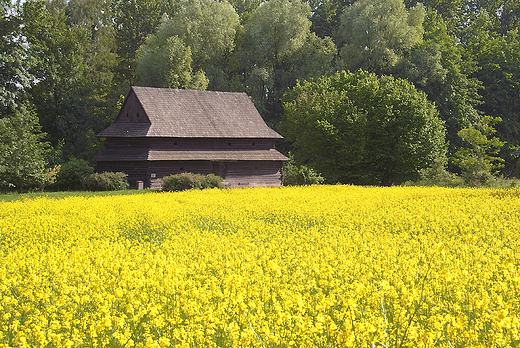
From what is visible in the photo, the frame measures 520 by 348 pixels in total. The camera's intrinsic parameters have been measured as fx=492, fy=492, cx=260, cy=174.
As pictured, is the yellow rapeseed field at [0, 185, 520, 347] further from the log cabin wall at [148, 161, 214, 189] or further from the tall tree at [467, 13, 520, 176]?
the tall tree at [467, 13, 520, 176]

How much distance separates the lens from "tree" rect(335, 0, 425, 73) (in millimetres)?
52031

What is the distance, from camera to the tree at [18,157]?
3134 cm

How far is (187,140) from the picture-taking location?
129 feet

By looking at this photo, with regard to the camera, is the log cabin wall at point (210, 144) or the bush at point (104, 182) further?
the log cabin wall at point (210, 144)

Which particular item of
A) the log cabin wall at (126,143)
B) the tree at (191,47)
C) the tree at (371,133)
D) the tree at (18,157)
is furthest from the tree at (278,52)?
the tree at (18,157)

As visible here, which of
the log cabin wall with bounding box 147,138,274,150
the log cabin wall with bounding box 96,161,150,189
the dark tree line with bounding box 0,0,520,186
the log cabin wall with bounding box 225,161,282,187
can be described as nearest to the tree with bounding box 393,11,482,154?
the dark tree line with bounding box 0,0,520,186

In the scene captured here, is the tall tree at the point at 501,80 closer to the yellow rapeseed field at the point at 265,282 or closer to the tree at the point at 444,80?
the tree at the point at 444,80

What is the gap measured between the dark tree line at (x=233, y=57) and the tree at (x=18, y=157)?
4513 mm

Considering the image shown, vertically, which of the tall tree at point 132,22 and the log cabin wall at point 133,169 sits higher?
the tall tree at point 132,22

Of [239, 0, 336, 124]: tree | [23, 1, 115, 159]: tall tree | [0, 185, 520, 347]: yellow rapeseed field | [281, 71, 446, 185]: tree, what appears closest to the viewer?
[0, 185, 520, 347]: yellow rapeseed field

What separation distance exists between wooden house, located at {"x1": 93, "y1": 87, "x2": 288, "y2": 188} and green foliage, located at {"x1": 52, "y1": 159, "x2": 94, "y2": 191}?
82.6 inches

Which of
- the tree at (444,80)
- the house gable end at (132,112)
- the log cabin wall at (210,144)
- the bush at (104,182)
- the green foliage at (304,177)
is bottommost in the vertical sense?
the bush at (104,182)

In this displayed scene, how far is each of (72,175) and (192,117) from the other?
10472mm

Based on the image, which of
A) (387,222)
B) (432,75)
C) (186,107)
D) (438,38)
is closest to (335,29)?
(438,38)
